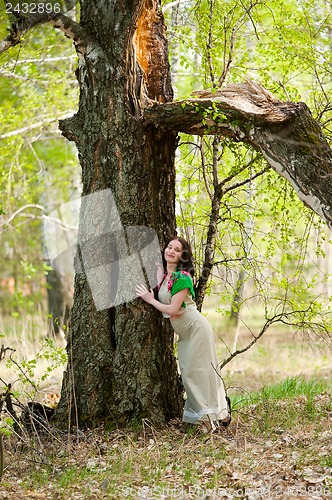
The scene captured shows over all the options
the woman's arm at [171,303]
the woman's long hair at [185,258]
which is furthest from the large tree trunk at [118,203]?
the woman's long hair at [185,258]

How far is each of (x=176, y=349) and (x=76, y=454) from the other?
57.6 inches

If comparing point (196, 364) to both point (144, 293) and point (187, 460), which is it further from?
point (187, 460)

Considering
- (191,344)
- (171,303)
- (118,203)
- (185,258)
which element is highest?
(118,203)

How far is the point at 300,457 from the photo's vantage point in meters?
4.69

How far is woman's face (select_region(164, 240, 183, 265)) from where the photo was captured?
5.63 metres

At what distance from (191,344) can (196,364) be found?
0.16m

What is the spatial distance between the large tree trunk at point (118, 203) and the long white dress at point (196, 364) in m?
0.18

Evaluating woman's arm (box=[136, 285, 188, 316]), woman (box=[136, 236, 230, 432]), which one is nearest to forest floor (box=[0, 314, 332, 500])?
woman (box=[136, 236, 230, 432])

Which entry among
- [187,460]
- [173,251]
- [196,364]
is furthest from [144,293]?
[187,460]

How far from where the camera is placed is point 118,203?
5.73 metres

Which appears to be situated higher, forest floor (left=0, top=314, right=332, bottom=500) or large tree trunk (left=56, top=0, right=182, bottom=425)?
large tree trunk (left=56, top=0, right=182, bottom=425)

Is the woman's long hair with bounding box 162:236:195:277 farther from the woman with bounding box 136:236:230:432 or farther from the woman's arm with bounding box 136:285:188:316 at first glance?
the woman's arm with bounding box 136:285:188:316

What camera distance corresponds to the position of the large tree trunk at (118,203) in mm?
5656

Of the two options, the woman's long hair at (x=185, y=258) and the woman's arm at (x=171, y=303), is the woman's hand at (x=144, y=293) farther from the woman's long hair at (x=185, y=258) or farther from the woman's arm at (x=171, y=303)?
the woman's long hair at (x=185, y=258)
